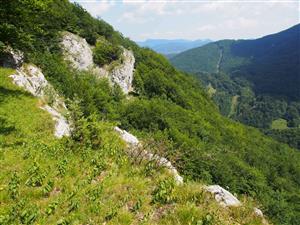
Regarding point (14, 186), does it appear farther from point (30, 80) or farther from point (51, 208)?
point (30, 80)

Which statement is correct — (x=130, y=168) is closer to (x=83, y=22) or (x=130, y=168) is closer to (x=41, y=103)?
(x=41, y=103)

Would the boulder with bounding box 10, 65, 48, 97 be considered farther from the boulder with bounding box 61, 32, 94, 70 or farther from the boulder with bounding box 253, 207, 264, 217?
the boulder with bounding box 61, 32, 94, 70

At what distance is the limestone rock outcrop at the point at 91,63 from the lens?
225ft

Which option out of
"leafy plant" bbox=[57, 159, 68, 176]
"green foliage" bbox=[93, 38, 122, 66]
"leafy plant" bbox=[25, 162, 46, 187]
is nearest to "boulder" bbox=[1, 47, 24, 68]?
"leafy plant" bbox=[57, 159, 68, 176]

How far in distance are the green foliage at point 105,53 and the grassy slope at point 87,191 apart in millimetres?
66071

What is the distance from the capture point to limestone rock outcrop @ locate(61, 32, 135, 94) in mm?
68562

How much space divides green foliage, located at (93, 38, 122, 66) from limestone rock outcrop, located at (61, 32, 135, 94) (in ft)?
4.40

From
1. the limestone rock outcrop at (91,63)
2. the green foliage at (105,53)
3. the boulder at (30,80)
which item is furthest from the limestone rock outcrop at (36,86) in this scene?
the green foliage at (105,53)

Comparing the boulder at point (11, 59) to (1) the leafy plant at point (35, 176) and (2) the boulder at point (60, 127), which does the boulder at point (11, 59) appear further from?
(1) the leafy plant at point (35, 176)

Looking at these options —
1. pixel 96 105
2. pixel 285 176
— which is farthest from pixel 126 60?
pixel 285 176

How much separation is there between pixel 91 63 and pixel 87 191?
68283mm

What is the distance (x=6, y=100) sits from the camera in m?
21.5

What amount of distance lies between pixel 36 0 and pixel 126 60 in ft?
225

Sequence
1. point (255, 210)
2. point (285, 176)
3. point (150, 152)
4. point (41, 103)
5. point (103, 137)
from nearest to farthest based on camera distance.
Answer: point (255, 210)
point (150, 152)
point (103, 137)
point (41, 103)
point (285, 176)
